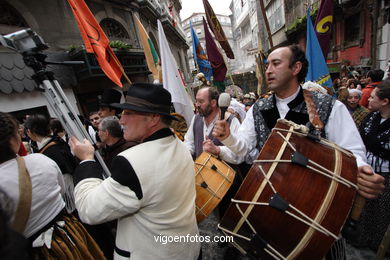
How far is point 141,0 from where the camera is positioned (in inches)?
485

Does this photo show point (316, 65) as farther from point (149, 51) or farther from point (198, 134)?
point (149, 51)

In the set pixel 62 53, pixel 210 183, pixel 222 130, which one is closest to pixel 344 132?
pixel 222 130

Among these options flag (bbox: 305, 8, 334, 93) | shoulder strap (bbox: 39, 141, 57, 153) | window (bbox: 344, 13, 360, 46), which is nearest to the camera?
shoulder strap (bbox: 39, 141, 57, 153)

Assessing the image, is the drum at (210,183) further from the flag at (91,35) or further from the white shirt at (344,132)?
the flag at (91,35)

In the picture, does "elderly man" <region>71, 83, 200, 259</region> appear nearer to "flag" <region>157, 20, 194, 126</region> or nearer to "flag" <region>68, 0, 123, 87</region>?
"flag" <region>68, 0, 123, 87</region>

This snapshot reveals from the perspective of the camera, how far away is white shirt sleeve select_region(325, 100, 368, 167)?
60.1 inches

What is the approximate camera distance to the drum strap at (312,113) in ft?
4.90

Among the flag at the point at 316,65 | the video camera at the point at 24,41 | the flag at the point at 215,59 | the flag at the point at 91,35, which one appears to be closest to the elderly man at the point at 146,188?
the video camera at the point at 24,41

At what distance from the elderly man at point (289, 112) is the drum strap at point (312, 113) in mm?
38

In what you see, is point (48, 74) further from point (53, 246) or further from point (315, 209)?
point (315, 209)

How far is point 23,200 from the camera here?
1.25 metres

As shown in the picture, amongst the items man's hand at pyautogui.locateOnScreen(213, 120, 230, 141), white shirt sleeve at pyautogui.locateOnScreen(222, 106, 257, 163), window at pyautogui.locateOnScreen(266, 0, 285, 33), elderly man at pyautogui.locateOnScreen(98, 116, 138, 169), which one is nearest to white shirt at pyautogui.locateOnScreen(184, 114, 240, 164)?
white shirt sleeve at pyautogui.locateOnScreen(222, 106, 257, 163)

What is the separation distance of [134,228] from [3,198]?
88cm

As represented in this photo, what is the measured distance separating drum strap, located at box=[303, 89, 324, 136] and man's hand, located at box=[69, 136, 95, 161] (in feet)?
6.02
